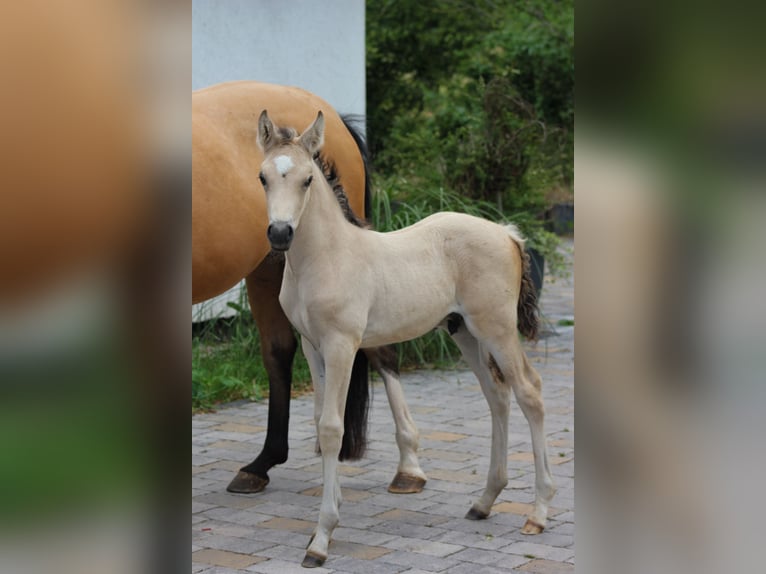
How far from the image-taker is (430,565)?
373 cm

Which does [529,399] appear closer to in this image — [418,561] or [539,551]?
[539,551]

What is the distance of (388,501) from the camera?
458cm

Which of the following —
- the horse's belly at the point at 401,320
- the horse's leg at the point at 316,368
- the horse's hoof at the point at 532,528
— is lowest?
the horse's hoof at the point at 532,528

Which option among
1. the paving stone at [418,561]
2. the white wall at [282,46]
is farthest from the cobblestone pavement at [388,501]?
the white wall at [282,46]

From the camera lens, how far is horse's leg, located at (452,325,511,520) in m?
4.25

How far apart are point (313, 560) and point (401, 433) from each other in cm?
109

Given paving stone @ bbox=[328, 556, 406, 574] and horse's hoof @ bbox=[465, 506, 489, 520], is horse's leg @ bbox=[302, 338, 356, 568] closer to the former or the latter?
paving stone @ bbox=[328, 556, 406, 574]

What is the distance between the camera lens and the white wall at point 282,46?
7840 mm

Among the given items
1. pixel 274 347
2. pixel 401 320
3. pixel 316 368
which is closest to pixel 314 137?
pixel 401 320

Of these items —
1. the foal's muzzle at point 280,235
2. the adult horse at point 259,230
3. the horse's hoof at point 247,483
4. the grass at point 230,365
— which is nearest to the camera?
the foal's muzzle at point 280,235

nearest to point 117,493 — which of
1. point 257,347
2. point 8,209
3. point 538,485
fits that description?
point 8,209

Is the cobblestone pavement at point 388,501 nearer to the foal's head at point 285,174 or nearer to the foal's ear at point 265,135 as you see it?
the foal's head at point 285,174

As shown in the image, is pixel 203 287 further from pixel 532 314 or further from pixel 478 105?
pixel 478 105

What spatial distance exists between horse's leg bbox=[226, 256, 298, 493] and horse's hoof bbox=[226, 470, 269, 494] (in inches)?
1.0
